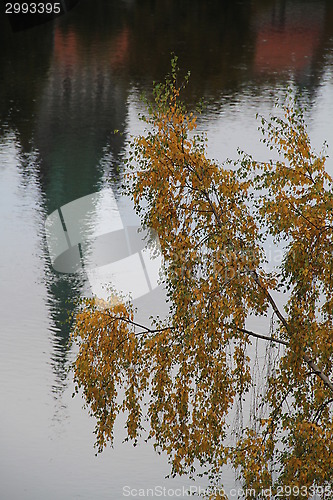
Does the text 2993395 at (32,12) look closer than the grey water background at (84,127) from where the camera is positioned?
No

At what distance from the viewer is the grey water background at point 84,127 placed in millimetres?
21797

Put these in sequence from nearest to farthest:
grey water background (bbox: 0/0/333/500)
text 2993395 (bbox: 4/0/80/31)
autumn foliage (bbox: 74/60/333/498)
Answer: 1. autumn foliage (bbox: 74/60/333/498)
2. grey water background (bbox: 0/0/333/500)
3. text 2993395 (bbox: 4/0/80/31)

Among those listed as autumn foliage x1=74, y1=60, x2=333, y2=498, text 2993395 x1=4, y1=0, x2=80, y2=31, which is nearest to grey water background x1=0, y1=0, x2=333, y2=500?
text 2993395 x1=4, y1=0, x2=80, y2=31

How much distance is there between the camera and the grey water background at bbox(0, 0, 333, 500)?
21797mm

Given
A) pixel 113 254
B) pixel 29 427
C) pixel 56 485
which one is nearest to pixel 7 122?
pixel 113 254

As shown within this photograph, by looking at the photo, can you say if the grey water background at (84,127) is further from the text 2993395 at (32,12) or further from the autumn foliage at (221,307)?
the autumn foliage at (221,307)

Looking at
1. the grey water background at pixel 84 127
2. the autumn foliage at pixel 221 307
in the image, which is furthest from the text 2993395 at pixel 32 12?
the autumn foliage at pixel 221 307

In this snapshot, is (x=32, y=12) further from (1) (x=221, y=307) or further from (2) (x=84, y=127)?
(1) (x=221, y=307)

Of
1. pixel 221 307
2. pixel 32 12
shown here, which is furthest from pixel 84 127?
pixel 221 307

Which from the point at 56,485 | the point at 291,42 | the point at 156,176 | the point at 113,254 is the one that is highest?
the point at 291,42

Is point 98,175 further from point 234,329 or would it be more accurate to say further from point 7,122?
point 234,329

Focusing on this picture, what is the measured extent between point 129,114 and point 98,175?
18.8 feet

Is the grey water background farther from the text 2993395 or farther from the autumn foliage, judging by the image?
the autumn foliage

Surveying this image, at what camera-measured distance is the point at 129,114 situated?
41.9 m
